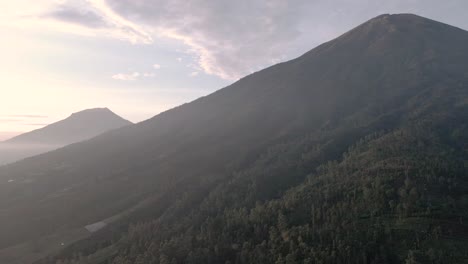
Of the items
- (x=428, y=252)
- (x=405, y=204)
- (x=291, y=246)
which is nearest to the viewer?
(x=428, y=252)

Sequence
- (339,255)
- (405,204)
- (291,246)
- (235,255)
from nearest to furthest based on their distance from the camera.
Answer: (339,255) < (291,246) < (405,204) < (235,255)

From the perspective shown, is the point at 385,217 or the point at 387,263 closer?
the point at 387,263

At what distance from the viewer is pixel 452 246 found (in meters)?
150

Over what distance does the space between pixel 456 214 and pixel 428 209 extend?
42.8 ft

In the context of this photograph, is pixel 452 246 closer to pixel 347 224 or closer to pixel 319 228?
pixel 347 224

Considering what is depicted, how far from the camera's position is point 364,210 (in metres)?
195

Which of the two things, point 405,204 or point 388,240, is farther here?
point 405,204

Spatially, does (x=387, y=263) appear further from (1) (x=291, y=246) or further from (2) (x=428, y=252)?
(1) (x=291, y=246)

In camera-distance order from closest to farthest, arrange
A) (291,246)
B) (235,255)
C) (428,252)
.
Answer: (428,252), (291,246), (235,255)

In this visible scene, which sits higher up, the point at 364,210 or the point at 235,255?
the point at 364,210

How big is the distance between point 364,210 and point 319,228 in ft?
79.2

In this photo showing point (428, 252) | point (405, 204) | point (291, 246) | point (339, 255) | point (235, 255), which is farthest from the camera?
point (235, 255)

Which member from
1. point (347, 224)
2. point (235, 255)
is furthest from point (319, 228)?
point (235, 255)

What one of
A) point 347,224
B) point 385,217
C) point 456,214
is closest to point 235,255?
point 347,224
